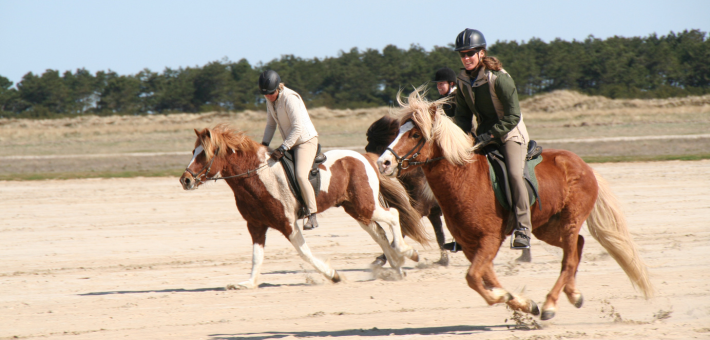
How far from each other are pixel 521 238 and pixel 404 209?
3130 millimetres

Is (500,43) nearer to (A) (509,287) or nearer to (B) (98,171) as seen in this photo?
(B) (98,171)

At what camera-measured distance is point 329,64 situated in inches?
2589

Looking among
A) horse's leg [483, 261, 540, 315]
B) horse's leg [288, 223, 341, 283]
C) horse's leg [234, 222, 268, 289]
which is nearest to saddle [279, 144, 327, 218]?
horse's leg [288, 223, 341, 283]

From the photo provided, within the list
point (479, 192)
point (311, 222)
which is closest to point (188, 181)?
point (311, 222)

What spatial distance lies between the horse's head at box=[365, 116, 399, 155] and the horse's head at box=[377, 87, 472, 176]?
11.0ft

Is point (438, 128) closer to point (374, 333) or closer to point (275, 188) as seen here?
point (374, 333)

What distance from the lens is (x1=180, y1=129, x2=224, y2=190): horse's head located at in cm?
717

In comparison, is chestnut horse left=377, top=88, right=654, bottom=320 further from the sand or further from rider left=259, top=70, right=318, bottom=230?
rider left=259, top=70, right=318, bottom=230

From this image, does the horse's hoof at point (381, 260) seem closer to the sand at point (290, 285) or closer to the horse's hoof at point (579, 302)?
the sand at point (290, 285)

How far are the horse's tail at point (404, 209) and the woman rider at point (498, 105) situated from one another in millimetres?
2964

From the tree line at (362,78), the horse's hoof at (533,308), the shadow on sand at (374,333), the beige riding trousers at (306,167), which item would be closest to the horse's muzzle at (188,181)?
the beige riding trousers at (306,167)

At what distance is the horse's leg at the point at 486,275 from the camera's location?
5145 millimetres

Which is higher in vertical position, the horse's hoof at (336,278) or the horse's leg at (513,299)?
the horse's leg at (513,299)

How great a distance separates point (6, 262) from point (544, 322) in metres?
7.20
